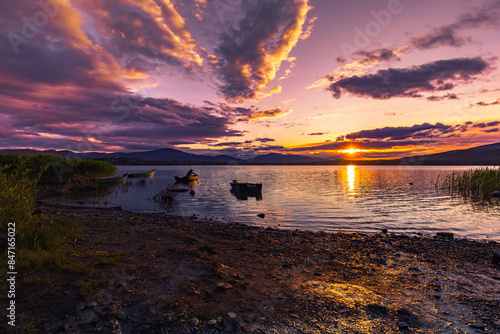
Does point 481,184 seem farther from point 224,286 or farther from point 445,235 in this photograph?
point 224,286

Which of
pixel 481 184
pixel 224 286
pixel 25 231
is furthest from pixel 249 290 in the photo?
pixel 481 184

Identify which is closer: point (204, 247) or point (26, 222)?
point (26, 222)

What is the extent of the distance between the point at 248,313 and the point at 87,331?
10.8 feet

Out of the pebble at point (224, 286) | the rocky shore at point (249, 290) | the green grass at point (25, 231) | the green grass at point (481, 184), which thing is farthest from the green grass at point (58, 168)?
the green grass at point (481, 184)

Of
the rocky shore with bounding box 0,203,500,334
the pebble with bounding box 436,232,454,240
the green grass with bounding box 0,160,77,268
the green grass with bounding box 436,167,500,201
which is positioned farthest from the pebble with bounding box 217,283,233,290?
the green grass with bounding box 436,167,500,201

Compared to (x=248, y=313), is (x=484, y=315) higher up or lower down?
lower down

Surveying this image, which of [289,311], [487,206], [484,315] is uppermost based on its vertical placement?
[289,311]

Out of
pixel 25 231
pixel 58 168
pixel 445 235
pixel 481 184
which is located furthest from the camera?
pixel 58 168

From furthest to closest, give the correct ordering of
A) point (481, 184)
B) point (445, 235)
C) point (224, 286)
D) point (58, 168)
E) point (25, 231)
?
point (58, 168) < point (481, 184) < point (445, 235) < point (25, 231) < point (224, 286)

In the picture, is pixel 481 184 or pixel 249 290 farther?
pixel 481 184

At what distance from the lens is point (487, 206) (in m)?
26.9

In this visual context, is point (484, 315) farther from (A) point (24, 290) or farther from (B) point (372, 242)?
(A) point (24, 290)

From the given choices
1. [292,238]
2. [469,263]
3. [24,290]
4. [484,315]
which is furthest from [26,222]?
[469,263]

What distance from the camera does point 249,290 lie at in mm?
6750
